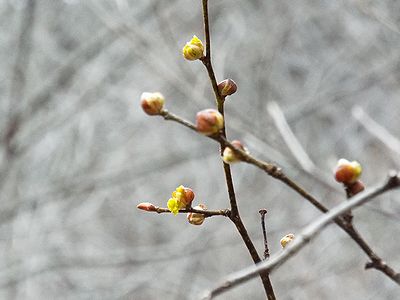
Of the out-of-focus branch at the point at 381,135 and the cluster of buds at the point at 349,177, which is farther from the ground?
the out-of-focus branch at the point at 381,135

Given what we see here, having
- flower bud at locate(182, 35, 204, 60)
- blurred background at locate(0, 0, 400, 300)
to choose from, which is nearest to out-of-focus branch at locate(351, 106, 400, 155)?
blurred background at locate(0, 0, 400, 300)

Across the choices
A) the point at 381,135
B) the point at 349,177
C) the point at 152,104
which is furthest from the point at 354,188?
the point at 381,135

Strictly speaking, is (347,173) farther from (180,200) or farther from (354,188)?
(180,200)

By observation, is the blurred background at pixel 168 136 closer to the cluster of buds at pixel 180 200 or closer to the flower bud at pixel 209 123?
the cluster of buds at pixel 180 200

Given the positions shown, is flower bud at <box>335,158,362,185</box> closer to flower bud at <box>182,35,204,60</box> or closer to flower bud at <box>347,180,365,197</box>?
flower bud at <box>347,180,365,197</box>

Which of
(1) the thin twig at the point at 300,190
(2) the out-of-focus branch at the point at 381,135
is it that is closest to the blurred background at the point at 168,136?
(2) the out-of-focus branch at the point at 381,135

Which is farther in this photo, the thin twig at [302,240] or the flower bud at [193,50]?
the flower bud at [193,50]

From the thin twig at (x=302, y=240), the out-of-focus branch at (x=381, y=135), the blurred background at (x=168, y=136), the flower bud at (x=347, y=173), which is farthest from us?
the blurred background at (x=168, y=136)

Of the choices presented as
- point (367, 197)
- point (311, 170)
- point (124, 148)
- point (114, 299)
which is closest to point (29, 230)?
point (114, 299)
